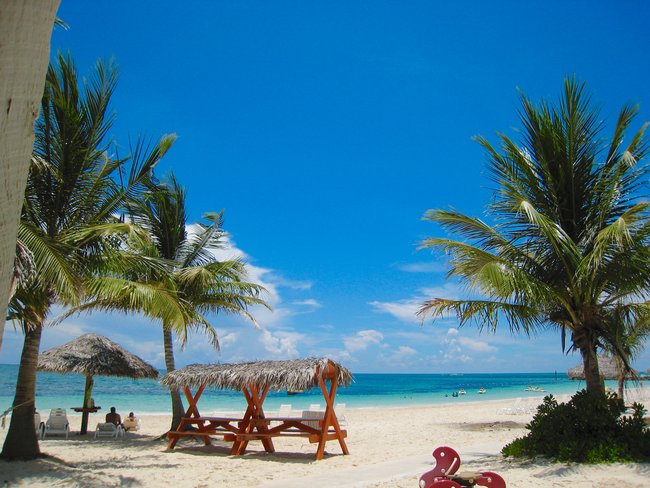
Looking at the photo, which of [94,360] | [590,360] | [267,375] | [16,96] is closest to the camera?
[16,96]

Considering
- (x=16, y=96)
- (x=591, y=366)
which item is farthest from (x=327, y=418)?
(x=16, y=96)

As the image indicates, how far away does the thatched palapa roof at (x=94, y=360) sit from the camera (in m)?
14.4

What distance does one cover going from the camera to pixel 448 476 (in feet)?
19.6

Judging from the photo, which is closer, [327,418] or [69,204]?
[69,204]

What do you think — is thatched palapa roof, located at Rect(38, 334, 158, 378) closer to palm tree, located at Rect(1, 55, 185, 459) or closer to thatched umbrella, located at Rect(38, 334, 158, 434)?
thatched umbrella, located at Rect(38, 334, 158, 434)

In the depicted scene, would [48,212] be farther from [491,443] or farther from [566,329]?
[491,443]

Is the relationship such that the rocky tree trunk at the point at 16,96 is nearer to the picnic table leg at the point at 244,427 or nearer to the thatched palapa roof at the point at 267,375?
the thatched palapa roof at the point at 267,375

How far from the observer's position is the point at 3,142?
4.03ft

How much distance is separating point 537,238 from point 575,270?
92 cm

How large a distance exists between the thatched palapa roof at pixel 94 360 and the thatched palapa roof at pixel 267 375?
3.03 meters

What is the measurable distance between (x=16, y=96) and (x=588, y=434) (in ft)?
29.2

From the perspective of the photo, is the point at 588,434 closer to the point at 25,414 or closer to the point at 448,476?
the point at 448,476

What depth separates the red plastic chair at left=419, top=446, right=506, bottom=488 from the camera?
5547mm

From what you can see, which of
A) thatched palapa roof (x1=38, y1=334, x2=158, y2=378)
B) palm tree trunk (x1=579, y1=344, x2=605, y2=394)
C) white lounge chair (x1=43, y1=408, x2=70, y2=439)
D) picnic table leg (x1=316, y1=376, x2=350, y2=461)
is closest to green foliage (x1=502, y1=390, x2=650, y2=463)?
palm tree trunk (x1=579, y1=344, x2=605, y2=394)
